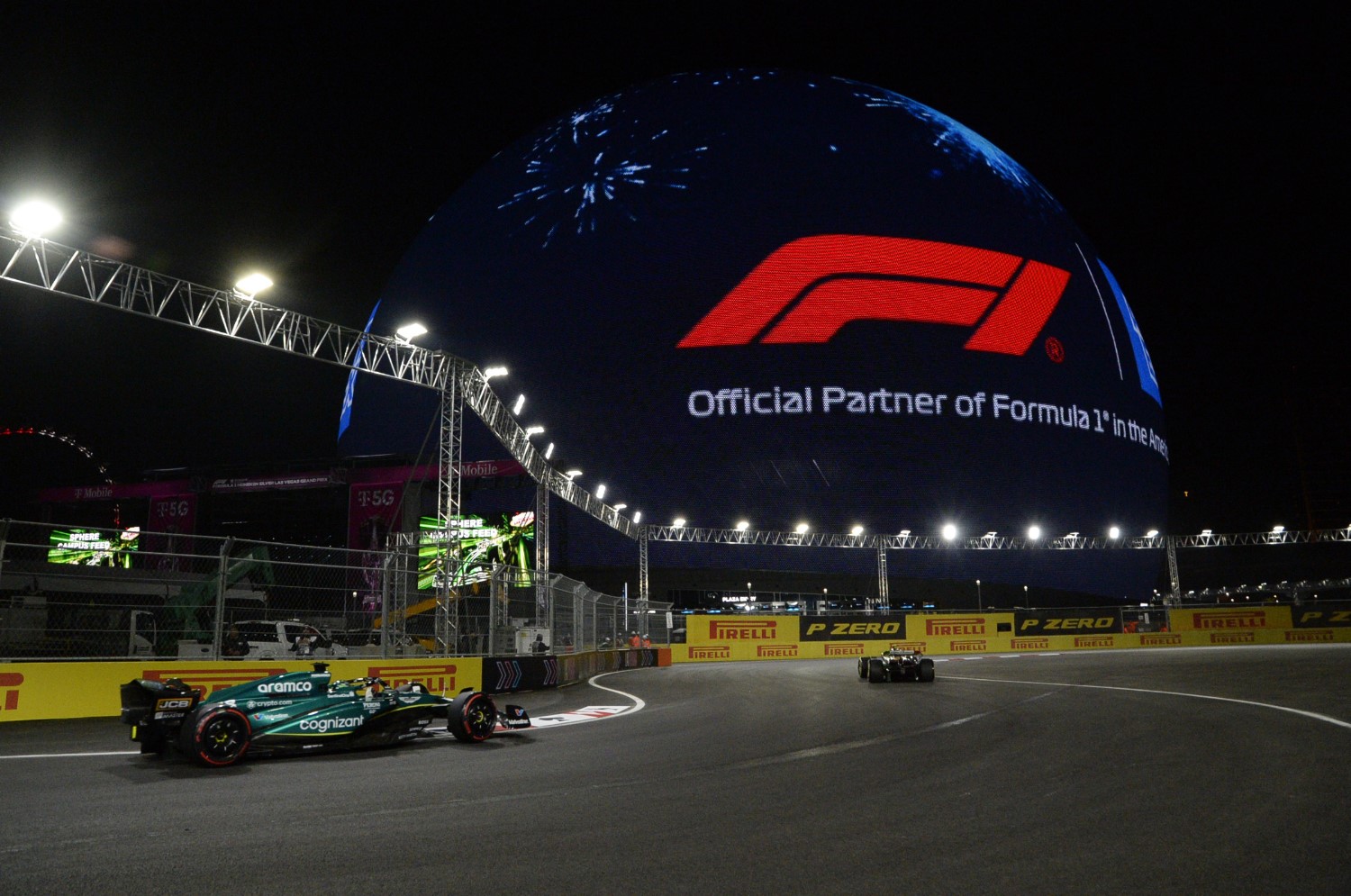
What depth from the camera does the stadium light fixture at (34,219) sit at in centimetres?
1583

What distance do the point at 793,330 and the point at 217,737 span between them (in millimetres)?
43589

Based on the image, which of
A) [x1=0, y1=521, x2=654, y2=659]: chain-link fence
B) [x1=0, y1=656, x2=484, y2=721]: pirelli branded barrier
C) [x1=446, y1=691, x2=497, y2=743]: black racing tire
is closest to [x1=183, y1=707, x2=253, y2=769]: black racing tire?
[x1=446, y1=691, x2=497, y2=743]: black racing tire

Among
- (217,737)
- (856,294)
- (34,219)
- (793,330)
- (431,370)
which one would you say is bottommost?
(217,737)

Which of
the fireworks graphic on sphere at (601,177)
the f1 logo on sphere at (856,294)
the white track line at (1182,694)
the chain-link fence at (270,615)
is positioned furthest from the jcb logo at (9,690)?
the fireworks graphic on sphere at (601,177)

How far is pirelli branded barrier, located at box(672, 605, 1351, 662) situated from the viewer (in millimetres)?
39281

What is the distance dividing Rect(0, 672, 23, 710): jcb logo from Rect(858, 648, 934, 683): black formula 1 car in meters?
15.8

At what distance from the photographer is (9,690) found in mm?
11930

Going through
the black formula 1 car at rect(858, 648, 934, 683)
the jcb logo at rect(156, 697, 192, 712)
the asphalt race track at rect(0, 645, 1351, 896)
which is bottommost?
the black formula 1 car at rect(858, 648, 934, 683)

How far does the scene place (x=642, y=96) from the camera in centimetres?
5950

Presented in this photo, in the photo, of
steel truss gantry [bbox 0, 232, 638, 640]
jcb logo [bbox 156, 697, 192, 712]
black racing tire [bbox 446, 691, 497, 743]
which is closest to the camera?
jcb logo [bbox 156, 697, 192, 712]

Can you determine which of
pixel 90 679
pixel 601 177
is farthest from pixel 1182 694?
pixel 601 177

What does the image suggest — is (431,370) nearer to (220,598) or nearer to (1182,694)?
(220,598)

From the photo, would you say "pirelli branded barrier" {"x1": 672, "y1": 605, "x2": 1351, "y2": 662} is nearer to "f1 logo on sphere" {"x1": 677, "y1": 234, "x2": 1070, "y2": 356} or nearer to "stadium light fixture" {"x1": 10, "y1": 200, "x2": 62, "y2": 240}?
"f1 logo on sphere" {"x1": 677, "y1": 234, "x2": 1070, "y2": 356}

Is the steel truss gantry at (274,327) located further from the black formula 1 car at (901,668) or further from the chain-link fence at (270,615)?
the black formula 1 car at (901,668)
